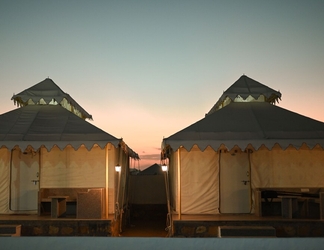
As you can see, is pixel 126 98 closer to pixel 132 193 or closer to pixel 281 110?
pixel 132 193

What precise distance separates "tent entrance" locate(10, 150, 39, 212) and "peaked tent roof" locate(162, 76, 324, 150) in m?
3.94

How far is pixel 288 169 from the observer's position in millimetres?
10172

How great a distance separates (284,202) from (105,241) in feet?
18.1

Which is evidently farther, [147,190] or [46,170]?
[147,190]

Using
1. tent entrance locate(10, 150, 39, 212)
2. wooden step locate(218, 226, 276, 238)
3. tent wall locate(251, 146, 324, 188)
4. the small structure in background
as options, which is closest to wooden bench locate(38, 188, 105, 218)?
tent entrance locate(10, 150, 39, 212)

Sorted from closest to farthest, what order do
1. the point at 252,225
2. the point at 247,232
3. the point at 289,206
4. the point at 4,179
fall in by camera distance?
the point at 247,232 → the point at 252,225 → the point at 289,206 → the point at 4,179

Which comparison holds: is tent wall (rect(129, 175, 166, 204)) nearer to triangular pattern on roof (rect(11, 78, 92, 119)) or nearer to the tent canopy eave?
triangular pattern on roof (rect(11, 78, 92, 119))

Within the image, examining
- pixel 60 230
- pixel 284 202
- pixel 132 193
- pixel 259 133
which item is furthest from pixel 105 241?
pixel 132 193

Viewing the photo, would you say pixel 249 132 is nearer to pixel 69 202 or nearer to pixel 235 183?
pixel 235 183

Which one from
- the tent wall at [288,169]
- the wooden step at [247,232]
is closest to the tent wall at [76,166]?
the wooden step at [247,232]

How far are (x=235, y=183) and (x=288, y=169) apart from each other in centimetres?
145

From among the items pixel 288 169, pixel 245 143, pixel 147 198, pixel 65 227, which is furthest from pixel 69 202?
pixel 288 169

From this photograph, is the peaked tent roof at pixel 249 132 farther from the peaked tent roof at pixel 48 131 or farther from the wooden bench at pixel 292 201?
the peaked tent roof at pixel 48 131

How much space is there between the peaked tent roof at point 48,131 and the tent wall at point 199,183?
6.78 feet
